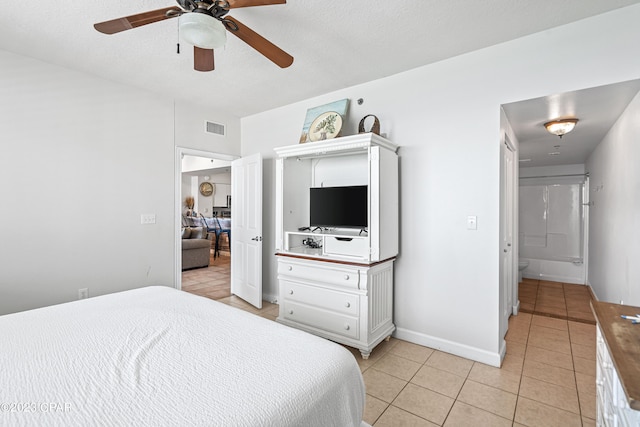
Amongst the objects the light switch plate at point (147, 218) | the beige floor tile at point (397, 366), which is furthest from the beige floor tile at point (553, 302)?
the light switch plate at point (147, 218)

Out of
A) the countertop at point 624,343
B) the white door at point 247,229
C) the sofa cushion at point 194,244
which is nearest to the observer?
the countertop at point 624,343

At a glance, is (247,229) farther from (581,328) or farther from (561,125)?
(581,328)

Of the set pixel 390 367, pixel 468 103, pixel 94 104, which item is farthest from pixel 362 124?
pixel 94 104

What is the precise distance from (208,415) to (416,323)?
246 centimetres

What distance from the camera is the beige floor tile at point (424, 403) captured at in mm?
1940

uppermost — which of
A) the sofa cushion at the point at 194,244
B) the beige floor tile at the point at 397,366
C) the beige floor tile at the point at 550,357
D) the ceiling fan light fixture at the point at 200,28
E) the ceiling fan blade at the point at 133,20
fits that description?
the ceiling fan blade at the point at 133,20

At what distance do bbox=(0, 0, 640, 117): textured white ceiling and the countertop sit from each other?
6.23ft

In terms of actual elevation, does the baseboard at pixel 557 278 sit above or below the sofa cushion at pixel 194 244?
below

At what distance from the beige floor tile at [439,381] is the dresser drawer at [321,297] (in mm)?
670

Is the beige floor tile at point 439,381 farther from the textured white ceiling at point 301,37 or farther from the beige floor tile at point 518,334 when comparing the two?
the textured white ceiling at point 301,37

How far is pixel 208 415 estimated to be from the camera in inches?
34.8

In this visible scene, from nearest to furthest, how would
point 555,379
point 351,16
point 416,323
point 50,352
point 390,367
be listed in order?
1. point 50,352
2. point 351,16
3. point 555,379
4. point 390,367
5. point 416,323

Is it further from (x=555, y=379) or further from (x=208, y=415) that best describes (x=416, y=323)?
(x=208, y=415)

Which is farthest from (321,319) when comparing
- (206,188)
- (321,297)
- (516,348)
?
(206,188)
